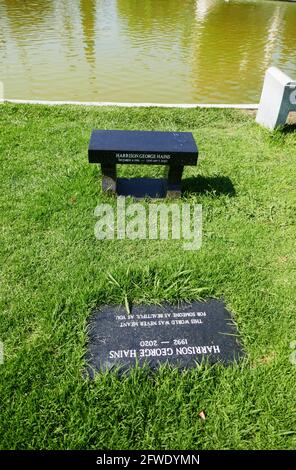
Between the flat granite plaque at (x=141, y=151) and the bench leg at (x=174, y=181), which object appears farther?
the bench leg at (x=174, y=181)

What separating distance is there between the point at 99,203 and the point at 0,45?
11.2 m

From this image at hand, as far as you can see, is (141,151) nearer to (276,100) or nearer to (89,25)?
(276,100)

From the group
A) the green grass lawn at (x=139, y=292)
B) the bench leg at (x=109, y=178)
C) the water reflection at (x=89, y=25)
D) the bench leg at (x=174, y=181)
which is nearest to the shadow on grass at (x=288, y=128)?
the green grass lawn at (x=139, y=292)

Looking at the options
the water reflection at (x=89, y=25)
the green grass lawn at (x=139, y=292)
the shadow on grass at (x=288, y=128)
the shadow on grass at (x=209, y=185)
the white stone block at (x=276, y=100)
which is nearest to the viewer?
the green grass lawn at (x=139, y=292)

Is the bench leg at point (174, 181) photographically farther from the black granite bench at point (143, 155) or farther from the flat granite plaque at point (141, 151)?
the flat granite plaque at point (141, 151)

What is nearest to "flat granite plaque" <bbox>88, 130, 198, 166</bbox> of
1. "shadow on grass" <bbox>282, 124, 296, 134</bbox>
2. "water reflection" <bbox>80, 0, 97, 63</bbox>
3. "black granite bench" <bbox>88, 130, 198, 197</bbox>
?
"black granite bench" <bbox>88, 130, 198, 197</bbox>

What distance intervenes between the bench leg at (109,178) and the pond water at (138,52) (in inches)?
202

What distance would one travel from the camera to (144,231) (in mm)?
4332

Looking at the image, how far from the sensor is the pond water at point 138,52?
9648mm

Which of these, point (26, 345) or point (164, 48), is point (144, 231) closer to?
point (26, 345)

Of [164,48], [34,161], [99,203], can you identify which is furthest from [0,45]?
[99,203]

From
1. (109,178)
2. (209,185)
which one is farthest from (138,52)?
(109,178)

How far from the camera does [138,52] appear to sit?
41.8 ft

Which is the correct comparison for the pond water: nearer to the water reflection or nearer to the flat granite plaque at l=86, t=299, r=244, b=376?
the water reflection
